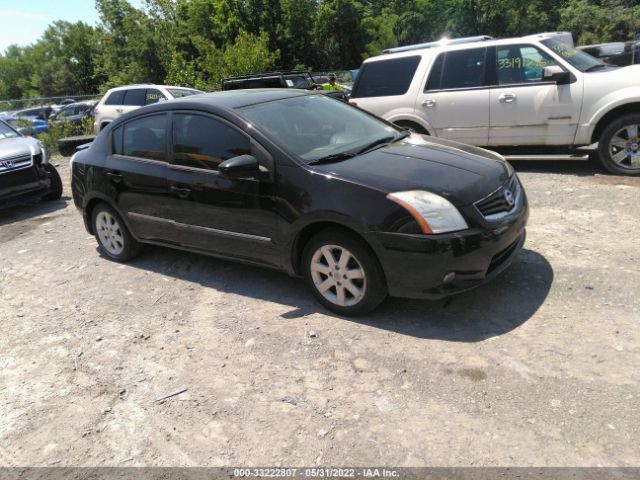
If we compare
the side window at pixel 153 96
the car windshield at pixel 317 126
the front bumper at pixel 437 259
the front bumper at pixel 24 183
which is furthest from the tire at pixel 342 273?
the side window at pixel 153 96

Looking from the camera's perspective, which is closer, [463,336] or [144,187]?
[463,336]

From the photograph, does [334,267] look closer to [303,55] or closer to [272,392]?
[272,392]

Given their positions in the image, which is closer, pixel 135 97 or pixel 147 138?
pixel 147 138

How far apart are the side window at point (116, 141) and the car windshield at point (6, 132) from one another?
15.9 feet

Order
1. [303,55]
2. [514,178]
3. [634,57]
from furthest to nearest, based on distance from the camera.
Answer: [303,55]
[634,57]
[514,178]

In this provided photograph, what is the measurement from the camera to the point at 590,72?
6805mm

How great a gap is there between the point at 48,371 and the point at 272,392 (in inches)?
67.1

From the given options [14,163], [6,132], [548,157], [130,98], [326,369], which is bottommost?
[326,369]

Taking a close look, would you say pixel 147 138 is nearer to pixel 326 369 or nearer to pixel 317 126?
pixel 317 126

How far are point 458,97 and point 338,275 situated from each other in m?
4.75

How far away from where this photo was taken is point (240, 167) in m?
3.93

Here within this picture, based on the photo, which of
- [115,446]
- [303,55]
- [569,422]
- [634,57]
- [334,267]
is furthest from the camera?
[303,55]

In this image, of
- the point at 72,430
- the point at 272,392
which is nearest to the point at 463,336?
the point at 272,392

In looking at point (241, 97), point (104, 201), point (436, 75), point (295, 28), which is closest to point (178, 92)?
point (436, 75)
